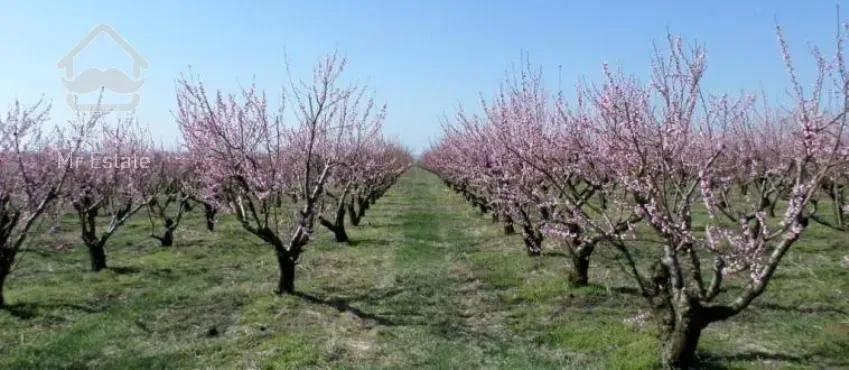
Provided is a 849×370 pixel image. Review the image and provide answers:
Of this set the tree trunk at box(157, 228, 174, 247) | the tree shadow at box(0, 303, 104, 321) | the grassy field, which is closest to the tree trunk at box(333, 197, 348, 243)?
the grassy field

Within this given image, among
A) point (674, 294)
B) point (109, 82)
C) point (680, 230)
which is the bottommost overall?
point (674, 294)

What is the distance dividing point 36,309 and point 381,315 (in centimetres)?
513

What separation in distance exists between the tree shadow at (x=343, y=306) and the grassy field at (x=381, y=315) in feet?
0.10

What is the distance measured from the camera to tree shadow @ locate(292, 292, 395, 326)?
9.07 m

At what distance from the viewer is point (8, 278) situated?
12.4 meters

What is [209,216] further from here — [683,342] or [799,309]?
[683,342]

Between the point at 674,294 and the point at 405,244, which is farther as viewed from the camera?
the point at 405,244

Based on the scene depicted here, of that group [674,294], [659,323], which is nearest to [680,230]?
[674,294]

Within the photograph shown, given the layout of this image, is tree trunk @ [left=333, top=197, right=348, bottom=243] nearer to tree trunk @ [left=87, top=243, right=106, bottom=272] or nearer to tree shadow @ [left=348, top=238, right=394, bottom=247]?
tree shadow @ [left=348, top=238, right=394, bottom=247]

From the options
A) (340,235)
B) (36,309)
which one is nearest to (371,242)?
(340,235)

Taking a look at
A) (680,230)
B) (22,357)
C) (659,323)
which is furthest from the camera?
(22,357)

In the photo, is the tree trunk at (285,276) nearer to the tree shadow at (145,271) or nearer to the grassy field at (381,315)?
the grassy field at (381,315)

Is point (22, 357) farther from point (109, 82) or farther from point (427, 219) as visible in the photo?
point (427, 219)

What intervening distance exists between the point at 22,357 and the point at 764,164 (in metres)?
17.9
